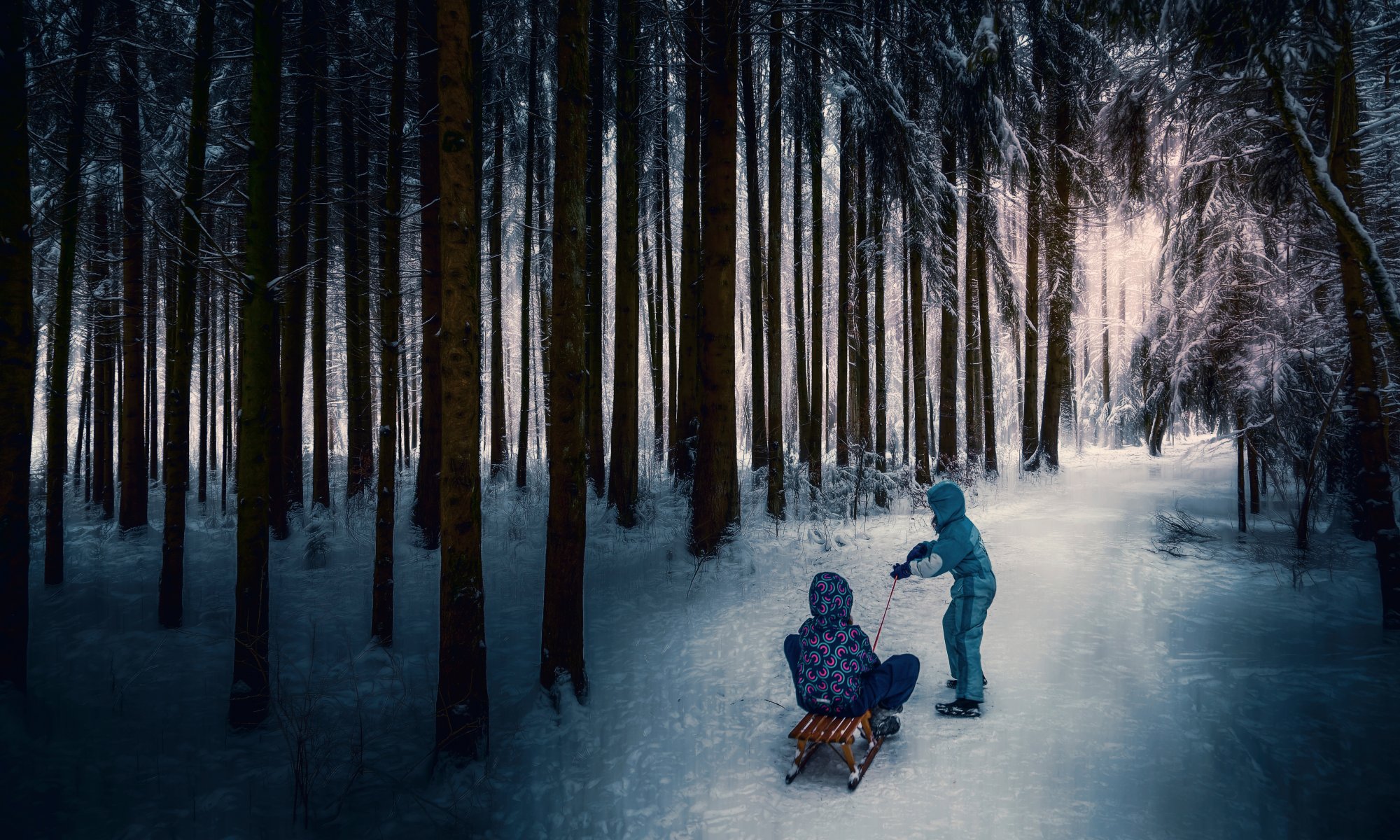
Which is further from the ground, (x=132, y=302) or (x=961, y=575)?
(x=132, y=302)

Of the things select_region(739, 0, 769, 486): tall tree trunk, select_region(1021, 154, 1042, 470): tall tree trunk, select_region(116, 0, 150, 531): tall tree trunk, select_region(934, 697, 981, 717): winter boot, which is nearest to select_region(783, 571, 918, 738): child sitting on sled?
select_region(934, 697, 981, 717): winter boot

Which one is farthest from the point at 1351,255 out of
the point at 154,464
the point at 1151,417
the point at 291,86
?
the point at 154,464

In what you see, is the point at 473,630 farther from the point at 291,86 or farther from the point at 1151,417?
the point at 1151,417

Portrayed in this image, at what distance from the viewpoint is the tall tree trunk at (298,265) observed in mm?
8336

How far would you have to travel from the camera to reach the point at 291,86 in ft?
31.0

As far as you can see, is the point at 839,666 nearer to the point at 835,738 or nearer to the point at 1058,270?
the point at 835,738

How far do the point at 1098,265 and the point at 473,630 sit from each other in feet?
59.1

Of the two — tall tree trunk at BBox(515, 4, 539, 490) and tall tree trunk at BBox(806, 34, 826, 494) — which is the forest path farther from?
tall tree trunk at BBox(515, 4, 539, 490)

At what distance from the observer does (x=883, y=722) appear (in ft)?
13.9

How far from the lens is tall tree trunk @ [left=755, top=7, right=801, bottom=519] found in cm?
991

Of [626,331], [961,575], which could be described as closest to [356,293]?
[626,331]

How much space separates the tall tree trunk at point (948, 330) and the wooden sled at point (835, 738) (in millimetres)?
9723

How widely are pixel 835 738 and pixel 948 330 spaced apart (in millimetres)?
11587

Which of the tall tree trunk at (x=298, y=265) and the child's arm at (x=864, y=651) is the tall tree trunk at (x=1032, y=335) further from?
the tall tree trunk at (x=298, y=265)
